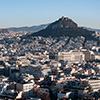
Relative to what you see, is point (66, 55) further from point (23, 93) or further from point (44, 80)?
point (23, 93)

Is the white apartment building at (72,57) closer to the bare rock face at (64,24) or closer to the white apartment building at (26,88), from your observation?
the white apartment building at (26,88)

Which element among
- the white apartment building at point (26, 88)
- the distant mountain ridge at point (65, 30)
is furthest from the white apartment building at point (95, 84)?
the distant mountain ridge at point (65, 30)

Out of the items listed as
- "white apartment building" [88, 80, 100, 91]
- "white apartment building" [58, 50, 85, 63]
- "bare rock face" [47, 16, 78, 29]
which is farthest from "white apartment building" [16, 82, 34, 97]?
"bare rock face" [47, 16, 78, 29]

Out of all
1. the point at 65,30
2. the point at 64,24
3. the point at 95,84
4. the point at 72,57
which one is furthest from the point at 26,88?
the point at 64,24

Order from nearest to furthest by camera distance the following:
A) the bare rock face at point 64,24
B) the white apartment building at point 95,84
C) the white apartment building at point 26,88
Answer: the white apartment building at point 26,88
the white apartment building at point 95,84
the bare rock face at point 64,24

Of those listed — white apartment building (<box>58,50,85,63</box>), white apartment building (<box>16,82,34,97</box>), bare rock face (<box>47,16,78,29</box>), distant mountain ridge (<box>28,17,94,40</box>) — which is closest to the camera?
white apartment building (<box>16,82,34,97</box>)

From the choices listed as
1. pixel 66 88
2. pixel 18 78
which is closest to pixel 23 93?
pixel 66 88

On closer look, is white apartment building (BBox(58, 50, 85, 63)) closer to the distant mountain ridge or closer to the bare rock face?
the distant mountain ridge

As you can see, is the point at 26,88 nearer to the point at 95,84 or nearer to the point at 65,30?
the point at 95,84

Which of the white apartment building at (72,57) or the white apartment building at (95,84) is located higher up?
the white apartment building at (95,84)
